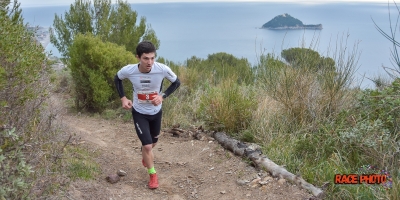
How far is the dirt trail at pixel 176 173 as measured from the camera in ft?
14.4

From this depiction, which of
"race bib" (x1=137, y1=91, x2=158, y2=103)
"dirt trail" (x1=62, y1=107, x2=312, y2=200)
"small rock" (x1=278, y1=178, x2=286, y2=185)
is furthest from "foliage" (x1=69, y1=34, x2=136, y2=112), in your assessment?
"small rock" (x1=278, y1=178, x2=286, y2=185)

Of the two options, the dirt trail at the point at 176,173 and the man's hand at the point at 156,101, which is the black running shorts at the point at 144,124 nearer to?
the man's hand at the point at 156,101

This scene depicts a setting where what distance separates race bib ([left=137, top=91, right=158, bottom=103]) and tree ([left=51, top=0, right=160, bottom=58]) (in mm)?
7267

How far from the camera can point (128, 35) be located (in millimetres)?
11641

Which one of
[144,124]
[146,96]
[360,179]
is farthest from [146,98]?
[360,179]

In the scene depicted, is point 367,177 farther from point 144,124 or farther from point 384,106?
point 144,124

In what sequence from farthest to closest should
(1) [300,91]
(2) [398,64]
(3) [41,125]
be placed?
(1) [300,91]
(2) [398,64]
(3) [41,125]

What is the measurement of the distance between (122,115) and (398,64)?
5084 mm

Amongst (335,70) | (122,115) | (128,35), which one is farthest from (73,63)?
(335,70)

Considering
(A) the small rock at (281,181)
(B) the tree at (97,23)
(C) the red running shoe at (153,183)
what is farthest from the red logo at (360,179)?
(B) the tree at (97,23)

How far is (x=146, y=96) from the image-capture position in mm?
4574

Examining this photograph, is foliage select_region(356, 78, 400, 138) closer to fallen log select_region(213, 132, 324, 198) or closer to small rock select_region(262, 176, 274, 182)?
fallen log select_region(213, 132, 324, 198)

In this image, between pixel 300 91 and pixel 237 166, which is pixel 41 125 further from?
pixel 300 91

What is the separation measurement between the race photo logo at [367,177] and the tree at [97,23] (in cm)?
840
